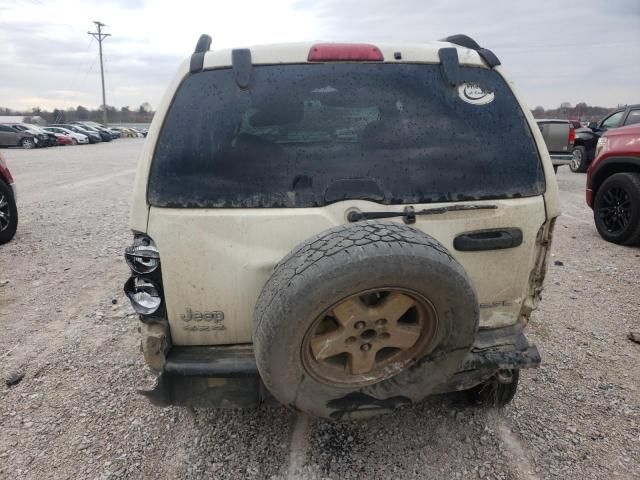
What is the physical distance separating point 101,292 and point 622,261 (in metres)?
5.92

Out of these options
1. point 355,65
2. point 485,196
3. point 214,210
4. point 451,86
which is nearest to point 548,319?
point 485,196

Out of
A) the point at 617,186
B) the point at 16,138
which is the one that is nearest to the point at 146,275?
the point at 617,186

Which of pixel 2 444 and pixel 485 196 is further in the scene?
pixel 2 444

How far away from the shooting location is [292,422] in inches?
107

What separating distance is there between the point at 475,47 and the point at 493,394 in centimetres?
198

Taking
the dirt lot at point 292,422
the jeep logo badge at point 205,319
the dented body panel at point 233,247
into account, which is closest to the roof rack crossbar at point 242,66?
the dented body panel at point 233,247

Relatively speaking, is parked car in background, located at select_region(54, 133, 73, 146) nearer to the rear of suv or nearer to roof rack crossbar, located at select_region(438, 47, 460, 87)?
the rear of suv

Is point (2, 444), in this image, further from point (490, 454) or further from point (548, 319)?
point (548, 319)

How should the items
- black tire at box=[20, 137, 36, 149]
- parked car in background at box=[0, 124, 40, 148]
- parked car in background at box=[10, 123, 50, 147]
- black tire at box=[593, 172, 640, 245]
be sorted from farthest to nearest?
parked car in background at box=[10, 123, 50, 147] < black tire at box=[20, 137, 36, 149] < parked car in background at box=[0, 124, 40, 148] < black tire at box=[593, 172, 640, 245]

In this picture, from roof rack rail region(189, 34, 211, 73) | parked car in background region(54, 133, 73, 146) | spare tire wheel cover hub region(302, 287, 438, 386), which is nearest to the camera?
spare tire wheel cover hub region(302, 287, 438, 386)

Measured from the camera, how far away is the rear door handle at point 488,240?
2.15 m

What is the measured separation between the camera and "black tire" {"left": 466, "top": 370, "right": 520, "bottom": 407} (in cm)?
267

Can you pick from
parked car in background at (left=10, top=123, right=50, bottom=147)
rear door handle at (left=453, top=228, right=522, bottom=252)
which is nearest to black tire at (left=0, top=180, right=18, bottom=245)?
rear door handle at (left=453, top=228, right=522, bottom=252)

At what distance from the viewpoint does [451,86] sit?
7.58 ft
